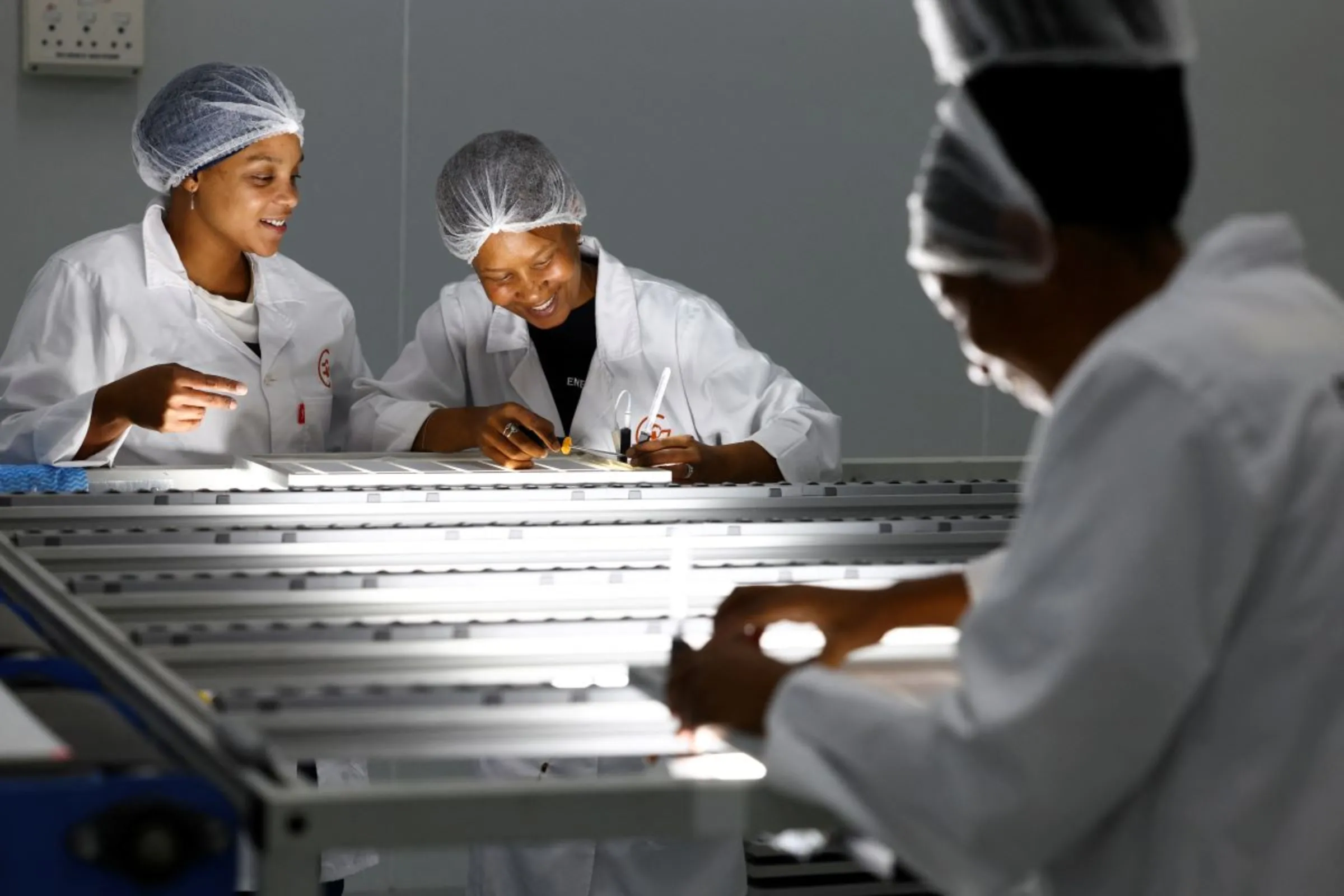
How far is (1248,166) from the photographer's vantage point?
14.1 ft

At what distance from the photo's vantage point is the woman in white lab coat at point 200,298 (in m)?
2.68

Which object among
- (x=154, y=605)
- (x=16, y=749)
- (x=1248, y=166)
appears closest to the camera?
(x=16, y=749)

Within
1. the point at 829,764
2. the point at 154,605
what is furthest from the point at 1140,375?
the point at 154,605

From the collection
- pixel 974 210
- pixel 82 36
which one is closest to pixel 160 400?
pixel 82 36

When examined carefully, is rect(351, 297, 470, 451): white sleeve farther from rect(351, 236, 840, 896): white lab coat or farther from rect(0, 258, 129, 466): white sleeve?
rect(0, 258, 129, 466): white sleeve

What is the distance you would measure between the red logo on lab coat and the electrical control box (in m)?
1.45

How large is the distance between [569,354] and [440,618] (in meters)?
1.58

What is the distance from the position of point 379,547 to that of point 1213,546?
100 cm

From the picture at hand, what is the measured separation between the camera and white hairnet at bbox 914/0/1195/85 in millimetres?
1023

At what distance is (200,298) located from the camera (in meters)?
2.79

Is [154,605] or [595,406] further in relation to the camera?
[595,406]

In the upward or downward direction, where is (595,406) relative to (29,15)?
downward

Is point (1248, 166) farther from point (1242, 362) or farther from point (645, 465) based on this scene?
point (1242, 362)

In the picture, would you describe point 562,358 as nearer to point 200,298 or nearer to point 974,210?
point 200,298
